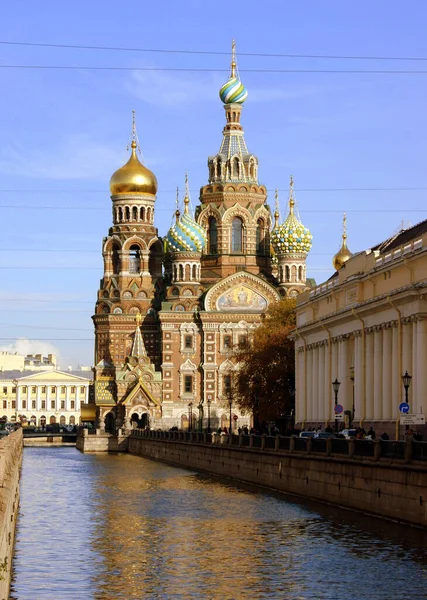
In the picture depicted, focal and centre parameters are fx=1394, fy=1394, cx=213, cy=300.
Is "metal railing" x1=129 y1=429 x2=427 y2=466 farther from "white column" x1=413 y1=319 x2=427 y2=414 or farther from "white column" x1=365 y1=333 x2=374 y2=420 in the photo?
"white column" x1=365 y1=333 x2=374 y2=420

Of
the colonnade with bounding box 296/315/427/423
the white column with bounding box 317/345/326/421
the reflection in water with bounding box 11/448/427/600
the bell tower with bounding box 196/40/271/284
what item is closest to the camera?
the reflection in water with bounding box 11/448/427/600

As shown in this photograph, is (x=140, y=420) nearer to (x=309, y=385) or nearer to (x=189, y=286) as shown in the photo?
(x=189, y=286)

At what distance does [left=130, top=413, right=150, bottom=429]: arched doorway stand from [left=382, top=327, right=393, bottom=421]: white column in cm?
4972

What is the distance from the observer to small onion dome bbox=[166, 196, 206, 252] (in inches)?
3826

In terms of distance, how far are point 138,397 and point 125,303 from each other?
308 inches

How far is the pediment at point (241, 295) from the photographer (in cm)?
9650

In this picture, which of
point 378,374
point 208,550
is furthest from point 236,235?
point 208,550

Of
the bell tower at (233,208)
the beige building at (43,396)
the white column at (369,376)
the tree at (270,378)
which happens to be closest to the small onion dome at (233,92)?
the bell tower at (233,208)

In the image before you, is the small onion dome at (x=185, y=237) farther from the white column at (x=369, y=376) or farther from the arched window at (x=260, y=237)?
the white column at (x=369, y=376)

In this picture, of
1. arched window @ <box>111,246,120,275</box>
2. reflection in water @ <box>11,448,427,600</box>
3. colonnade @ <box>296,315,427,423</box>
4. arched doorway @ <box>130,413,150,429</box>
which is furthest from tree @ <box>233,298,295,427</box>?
arched window @ <box>111,246,120,275</box>

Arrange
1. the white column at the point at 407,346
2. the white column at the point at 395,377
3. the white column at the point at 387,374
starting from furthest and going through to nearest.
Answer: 1. the white column at the point at 387,374
2. the white column at the point at 395,377
3. the white column at the point at 407,346

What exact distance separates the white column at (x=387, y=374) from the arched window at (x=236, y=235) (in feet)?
179

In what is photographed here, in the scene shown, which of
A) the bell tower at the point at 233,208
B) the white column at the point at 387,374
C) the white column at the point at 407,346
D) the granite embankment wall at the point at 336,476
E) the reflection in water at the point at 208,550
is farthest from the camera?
the bell tower at the point at 233,208

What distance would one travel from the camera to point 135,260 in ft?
334
